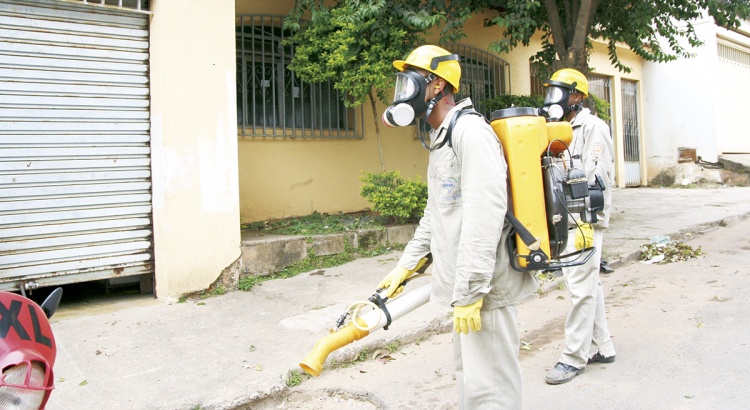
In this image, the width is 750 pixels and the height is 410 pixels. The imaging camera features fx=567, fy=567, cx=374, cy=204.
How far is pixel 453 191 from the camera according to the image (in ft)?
8.16

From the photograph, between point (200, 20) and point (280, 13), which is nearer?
point (200, 20)

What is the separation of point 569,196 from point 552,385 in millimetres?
1568

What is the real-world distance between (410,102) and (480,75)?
8.01 m

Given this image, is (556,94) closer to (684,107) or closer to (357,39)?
(357,39)

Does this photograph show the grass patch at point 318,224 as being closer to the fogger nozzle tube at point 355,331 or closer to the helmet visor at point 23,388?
the fogger nozzle tube at point 355,331

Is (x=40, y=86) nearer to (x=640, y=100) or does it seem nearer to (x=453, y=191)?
(x=453, y=191)

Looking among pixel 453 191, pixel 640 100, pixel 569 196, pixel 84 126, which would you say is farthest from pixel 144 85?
pixel 640 100

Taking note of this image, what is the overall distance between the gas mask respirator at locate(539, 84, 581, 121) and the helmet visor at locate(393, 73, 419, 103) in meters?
1.55

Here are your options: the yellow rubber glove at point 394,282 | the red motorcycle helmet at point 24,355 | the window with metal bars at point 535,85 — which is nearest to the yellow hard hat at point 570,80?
the yellow rubber glove at point 394,282

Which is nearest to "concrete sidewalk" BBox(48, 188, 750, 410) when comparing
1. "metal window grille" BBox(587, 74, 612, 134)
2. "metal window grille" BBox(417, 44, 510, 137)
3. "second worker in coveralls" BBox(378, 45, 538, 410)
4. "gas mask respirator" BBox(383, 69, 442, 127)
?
"second worker in coveralls" BBox(378, 45, 538, 410)

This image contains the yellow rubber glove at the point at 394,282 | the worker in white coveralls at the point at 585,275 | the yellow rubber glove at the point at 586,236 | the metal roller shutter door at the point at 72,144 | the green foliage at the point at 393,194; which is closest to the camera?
the yellow rubber glove at the point at 394,282

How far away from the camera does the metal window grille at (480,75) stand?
9.66 meters

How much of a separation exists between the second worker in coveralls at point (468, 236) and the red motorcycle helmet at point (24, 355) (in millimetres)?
1439

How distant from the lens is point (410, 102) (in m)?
2.55
